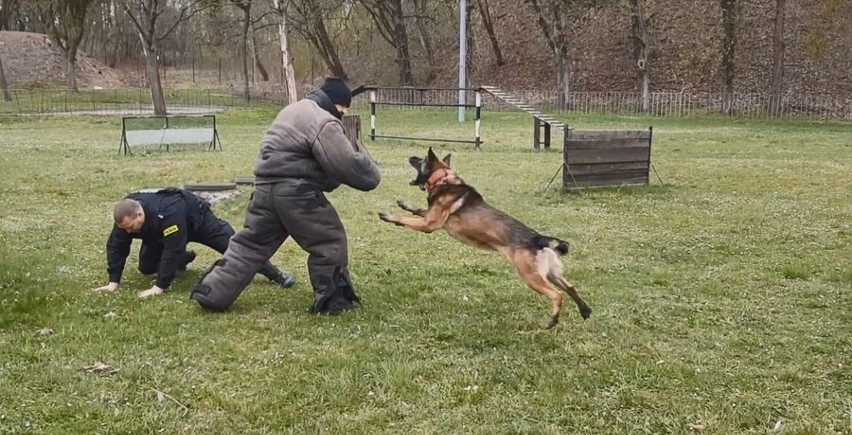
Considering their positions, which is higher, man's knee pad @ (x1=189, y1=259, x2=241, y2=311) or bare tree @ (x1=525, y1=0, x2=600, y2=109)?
bare tree @ (x1=525, y1=0, x2=600, y2=109)

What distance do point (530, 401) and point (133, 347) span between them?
256cm

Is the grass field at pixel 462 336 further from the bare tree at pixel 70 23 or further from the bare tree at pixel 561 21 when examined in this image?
the bare tree at pixel 70 23

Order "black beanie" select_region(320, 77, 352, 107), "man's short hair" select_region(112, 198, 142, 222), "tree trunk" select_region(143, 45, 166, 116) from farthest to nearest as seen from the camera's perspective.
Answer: "tree trunk" select_region(143, 45, 166, 116) < "man's short hair" select_region(112, 198, 142, 222) < "black beanie" select_region(320, 77, 352, 107)

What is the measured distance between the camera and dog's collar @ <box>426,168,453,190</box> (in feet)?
19.1

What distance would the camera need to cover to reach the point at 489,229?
17.9 feet

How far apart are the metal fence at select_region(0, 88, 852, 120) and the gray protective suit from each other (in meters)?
18.1

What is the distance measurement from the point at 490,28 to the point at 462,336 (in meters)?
40.8

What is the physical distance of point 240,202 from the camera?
35.8ft

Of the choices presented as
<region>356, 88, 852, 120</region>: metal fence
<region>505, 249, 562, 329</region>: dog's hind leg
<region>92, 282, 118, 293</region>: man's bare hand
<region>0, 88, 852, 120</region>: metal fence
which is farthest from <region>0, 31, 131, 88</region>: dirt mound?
<region>505, 249, 562, 329</region>: dog's hind leg

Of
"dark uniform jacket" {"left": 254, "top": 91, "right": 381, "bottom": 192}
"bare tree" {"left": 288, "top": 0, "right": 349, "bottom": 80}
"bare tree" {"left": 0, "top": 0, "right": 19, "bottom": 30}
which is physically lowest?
"dark uniform jacket" {"left": 254, "top": 91, "right": 381, "bottom": 192}

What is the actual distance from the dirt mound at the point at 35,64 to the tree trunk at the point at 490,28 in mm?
26262

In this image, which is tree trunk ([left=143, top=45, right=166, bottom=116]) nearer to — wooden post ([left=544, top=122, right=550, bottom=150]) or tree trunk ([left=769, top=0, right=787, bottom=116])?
wooden post ([left=544, top=122, right=550, bottom=150])

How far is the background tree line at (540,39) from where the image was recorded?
112 ft

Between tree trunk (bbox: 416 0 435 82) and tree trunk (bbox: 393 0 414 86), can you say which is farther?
tree trunk (bbox: 416 0 435 82)
